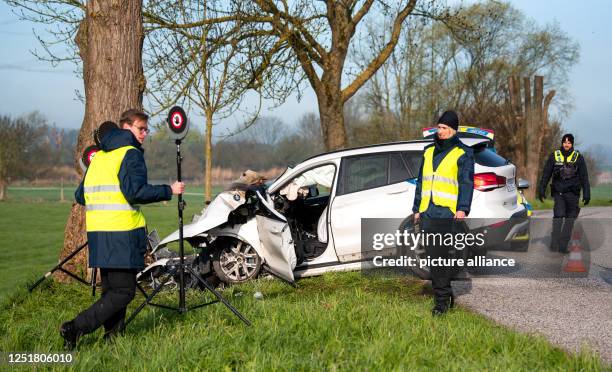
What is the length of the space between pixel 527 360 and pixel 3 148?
45.6 metres

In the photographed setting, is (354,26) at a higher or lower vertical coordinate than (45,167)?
higher

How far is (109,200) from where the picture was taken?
202 inches

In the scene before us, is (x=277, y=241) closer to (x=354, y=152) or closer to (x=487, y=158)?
(x=354, y=152)

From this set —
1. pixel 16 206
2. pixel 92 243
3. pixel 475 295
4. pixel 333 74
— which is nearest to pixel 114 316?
pixel 92 243

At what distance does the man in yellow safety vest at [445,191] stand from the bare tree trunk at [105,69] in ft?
15.1

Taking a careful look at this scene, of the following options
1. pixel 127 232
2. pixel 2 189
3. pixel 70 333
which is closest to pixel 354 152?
pixel 127 232

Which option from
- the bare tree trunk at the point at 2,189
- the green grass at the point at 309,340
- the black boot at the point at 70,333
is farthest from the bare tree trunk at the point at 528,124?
the bare tree trunk at the point at 2,189

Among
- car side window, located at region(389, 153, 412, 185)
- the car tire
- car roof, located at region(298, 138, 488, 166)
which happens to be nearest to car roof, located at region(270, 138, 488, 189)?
car roof, located at region(298, 138, 488, 166)

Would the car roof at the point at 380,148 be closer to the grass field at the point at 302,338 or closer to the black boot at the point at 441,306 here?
the grass field at the point at 302,338

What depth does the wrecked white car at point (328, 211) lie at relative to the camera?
8.01 meters

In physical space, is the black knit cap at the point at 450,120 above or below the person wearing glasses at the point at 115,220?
above

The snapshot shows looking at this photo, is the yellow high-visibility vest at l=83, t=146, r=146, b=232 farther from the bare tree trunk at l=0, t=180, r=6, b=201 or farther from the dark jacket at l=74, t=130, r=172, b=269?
the bare tree trunk at l=0, t=180, r=6, b=201

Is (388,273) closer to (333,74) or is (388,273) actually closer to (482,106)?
(333,74)

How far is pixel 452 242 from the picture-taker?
6.50m
